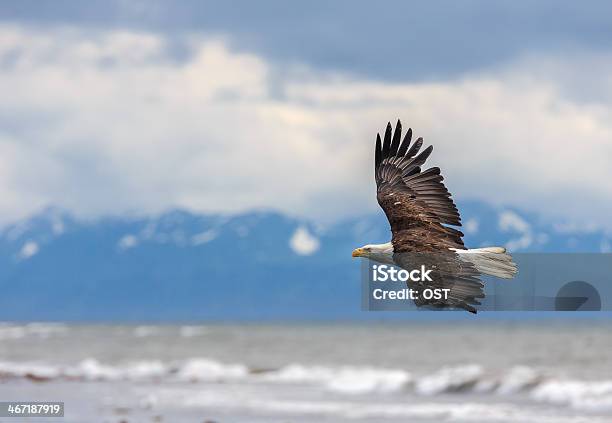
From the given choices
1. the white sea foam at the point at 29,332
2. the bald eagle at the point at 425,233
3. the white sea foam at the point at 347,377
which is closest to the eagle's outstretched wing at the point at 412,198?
the bald eagle at the point at 425,233

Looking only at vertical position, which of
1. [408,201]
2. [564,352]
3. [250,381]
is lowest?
[408,201]

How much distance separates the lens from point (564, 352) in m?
66.1

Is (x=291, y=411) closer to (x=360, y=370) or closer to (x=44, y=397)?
(x=44, y=397)

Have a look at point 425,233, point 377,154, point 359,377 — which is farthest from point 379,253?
point 359,377

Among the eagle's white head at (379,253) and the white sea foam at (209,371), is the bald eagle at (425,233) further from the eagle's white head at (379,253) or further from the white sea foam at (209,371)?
the white sea foam at (209,371)

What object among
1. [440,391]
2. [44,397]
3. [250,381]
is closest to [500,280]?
[44,397]

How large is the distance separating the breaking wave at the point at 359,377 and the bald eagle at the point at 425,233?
2738 centimetres

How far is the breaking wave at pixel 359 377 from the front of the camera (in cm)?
4053

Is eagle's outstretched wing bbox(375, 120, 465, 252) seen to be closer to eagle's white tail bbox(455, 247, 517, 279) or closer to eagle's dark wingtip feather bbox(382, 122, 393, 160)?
eagle's dark wingtip feather bbox(382, 122, 393, 160)

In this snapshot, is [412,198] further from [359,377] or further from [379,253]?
[359,377]

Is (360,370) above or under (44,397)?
above

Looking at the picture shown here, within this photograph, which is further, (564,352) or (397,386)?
(564,352)

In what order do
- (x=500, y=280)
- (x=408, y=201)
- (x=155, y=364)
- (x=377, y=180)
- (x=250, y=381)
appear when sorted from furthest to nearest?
(x=155, y=364)
(x=250, y=381)
(x=377, y=180)
(x=408, y=201)
(x=500, y=280)

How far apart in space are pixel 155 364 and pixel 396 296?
5379cm
